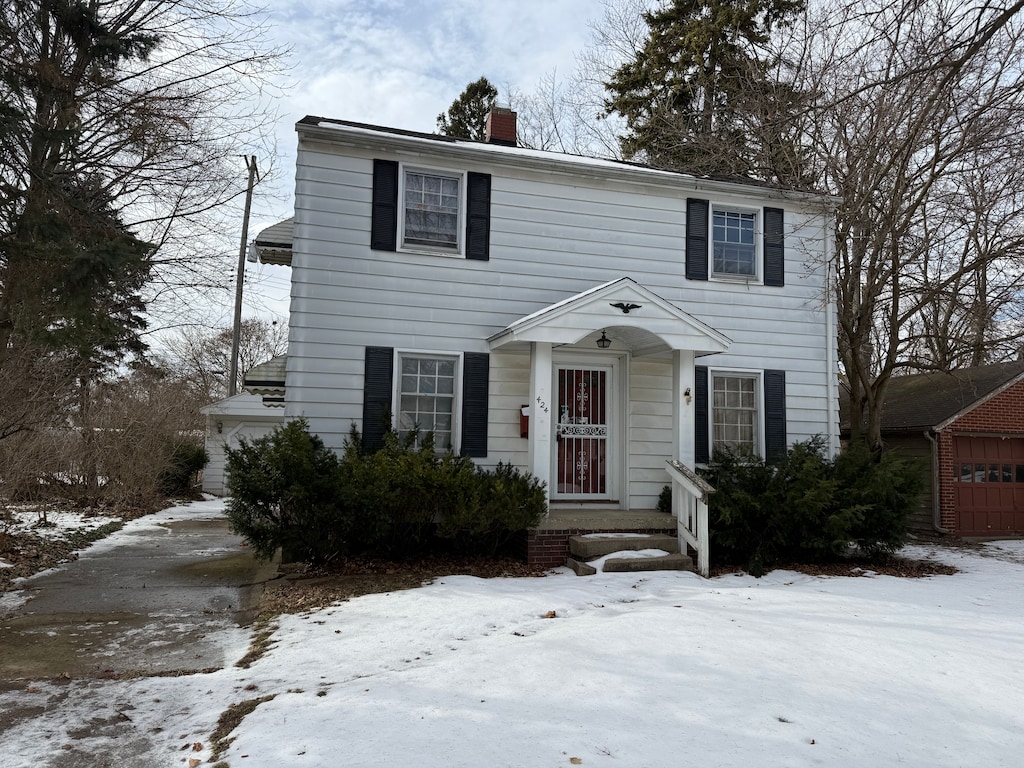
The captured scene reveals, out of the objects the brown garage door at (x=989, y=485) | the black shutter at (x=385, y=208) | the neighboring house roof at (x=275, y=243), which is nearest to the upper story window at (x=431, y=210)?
the black shutter at (x=385, y=208)

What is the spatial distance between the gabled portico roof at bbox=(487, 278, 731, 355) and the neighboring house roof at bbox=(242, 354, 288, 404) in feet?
9.39

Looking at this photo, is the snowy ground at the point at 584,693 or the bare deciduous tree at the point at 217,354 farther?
the bare deciduous tree at the point at 217,354

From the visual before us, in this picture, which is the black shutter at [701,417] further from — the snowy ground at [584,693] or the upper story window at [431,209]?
the upper story window at [431,209]

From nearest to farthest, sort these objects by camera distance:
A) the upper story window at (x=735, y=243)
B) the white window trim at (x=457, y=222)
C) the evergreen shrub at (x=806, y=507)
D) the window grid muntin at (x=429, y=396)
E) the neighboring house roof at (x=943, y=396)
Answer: the evergreen shrub at (x=806, y=507) < the window grid muntin at (x=429, y=396) < the white window trim at (x=457, y=222) < the upper story window at (x=735, y=243) < the neighboring house roof at (x=943, y=396)

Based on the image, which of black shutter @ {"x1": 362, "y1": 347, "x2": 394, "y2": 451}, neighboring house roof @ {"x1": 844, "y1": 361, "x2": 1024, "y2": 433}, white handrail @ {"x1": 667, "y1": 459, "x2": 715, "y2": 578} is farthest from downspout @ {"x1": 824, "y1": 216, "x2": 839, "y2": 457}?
black shutter @ {"x1": 362, "y1": 347, "x2": 394, "y2": 451}

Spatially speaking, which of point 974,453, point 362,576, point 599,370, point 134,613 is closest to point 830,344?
point 599,370

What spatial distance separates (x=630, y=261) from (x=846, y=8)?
4.79 meters

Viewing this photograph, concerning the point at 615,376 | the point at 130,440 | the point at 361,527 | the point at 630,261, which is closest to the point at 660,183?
the point at 630,261

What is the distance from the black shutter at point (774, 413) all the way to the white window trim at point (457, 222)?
5034 millimetres

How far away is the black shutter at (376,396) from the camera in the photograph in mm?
9016

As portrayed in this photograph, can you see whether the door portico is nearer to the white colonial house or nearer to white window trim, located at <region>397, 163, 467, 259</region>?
the white colonial house

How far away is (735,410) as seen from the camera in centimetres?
1066

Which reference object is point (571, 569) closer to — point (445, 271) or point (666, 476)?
point (666, 476)

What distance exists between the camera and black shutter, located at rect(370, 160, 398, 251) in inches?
368
